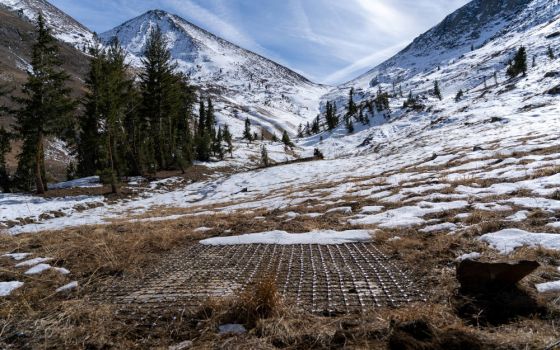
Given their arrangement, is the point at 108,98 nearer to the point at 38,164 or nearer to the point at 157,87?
the point at 38,164

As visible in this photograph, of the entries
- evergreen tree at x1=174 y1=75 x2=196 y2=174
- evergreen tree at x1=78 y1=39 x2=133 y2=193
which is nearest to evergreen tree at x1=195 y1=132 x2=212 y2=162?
evergreen tree at x1=174 y1=75 x2=196 y2=174

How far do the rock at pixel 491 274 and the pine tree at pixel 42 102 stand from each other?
26.5 meters

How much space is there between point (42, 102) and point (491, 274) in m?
27.0

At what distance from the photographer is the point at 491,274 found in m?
3.70

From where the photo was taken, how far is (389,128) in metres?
79.7

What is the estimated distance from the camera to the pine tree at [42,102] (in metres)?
23.1

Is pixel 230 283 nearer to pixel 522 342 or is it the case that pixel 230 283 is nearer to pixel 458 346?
pixel 458 346

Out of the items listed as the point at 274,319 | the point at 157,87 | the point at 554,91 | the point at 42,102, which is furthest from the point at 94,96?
the point at 554,91

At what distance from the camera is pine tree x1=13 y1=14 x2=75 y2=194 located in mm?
23094

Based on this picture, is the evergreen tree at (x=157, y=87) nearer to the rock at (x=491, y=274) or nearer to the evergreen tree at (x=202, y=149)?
the evergreen tree at (x=202, y=149)

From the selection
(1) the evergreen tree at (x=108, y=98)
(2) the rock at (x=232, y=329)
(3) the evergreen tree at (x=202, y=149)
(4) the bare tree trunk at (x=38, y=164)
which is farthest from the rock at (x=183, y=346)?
(3) the evergreen tree at (x=202, y=149)

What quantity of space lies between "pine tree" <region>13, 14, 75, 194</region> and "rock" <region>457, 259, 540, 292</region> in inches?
1043

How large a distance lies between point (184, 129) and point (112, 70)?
21.8 meters

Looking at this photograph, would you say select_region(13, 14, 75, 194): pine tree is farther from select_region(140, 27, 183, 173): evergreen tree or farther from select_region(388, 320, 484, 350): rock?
select_region(388, 320, 484, 350): rock
